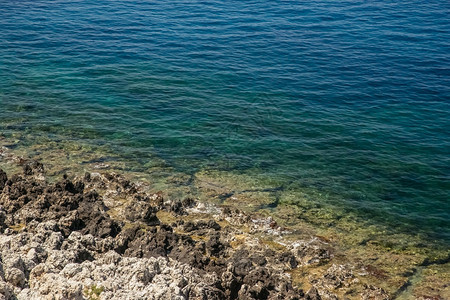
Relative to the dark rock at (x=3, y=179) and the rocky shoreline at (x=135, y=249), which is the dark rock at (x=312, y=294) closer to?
the rocky shoreline at (x=135, y=249)

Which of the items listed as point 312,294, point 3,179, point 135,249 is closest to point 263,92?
point 3,179

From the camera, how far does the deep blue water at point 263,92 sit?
31.4 metres

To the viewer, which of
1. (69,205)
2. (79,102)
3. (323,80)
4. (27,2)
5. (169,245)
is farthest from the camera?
(27,2)

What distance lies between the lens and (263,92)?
43812 mm

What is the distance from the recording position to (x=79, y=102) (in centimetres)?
4200

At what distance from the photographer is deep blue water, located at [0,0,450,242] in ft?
103

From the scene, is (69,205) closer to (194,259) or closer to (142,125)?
(194,259)

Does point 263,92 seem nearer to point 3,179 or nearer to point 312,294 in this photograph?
point 3,179

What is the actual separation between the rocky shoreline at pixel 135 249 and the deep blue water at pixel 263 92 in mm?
5727

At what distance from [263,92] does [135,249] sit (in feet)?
86.4

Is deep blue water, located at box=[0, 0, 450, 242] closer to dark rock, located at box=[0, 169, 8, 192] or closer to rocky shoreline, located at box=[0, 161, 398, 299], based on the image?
rocky shoreline, located at box=[0, 161, 398, 299]

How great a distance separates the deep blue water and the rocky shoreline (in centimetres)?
573

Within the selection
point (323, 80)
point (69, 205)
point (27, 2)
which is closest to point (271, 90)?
point (323, 80)

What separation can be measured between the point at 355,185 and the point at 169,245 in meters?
13.5
